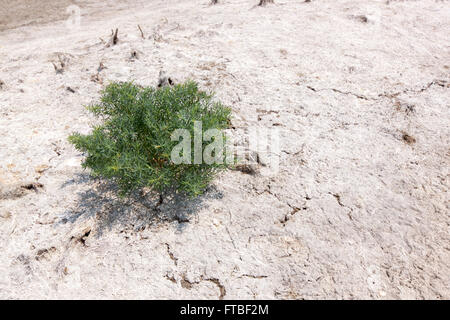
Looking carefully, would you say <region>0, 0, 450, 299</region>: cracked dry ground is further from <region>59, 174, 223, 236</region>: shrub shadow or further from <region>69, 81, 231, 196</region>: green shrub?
<region>69, 81, 231, 196</region>: green shrub

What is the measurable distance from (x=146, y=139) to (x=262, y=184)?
3.22 ft

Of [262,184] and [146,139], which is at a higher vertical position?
[146,139]

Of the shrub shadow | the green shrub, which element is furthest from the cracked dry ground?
the green shrub

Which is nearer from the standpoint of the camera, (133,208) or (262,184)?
(133,208)

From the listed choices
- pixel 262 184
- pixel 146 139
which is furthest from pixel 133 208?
pixel 262 184

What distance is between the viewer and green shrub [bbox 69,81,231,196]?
81.2 inches

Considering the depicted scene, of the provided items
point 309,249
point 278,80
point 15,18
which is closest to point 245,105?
point 278,80

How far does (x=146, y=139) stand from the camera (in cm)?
229

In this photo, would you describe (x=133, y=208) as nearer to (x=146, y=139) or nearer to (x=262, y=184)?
(x=146, y=139)

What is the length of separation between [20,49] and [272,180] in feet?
15.5

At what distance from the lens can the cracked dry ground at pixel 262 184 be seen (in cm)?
196

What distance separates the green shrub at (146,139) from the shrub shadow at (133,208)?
11 cm

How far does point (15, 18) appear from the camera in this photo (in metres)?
6.60

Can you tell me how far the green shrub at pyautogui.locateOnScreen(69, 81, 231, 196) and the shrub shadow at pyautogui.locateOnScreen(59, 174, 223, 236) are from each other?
11 centimetres
